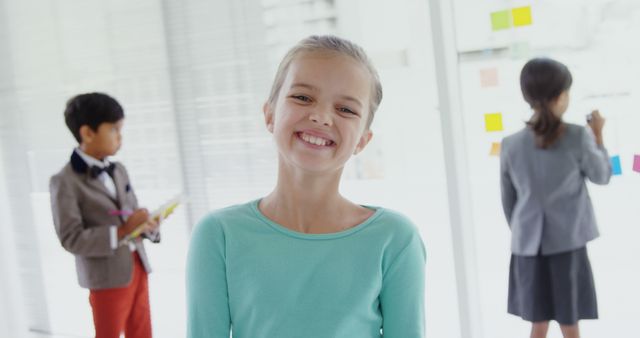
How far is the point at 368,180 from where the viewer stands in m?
2.64

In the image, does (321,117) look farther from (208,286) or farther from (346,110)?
(208,286)

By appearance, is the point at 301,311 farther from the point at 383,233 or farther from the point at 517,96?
the point at 517,96

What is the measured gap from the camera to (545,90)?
7.02 feet

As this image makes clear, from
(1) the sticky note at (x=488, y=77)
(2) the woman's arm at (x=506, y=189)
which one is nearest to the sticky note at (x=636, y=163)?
(2) the woman's arm at (x=506, y=189)

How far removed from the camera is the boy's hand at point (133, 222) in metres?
→ 2.57

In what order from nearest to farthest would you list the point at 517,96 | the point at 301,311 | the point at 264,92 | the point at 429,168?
1. the point at 301,311
2. the point at 517,96
3. the point at 429,168
4. the point at 264,92

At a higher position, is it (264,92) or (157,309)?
(264,92)

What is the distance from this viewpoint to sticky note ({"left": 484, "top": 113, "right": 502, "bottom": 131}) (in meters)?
2.29

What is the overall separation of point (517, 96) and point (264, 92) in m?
1.10

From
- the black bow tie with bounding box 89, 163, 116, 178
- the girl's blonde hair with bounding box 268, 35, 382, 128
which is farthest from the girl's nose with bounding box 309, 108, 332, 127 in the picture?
the black bow tie with bounding box 89, 163, 116, 178

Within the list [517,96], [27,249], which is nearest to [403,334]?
[517,96]

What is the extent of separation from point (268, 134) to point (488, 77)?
1.00 metres

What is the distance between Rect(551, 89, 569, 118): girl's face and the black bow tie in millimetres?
1739

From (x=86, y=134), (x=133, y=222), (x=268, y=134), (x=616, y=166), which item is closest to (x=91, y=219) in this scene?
(x=133, y=222)
